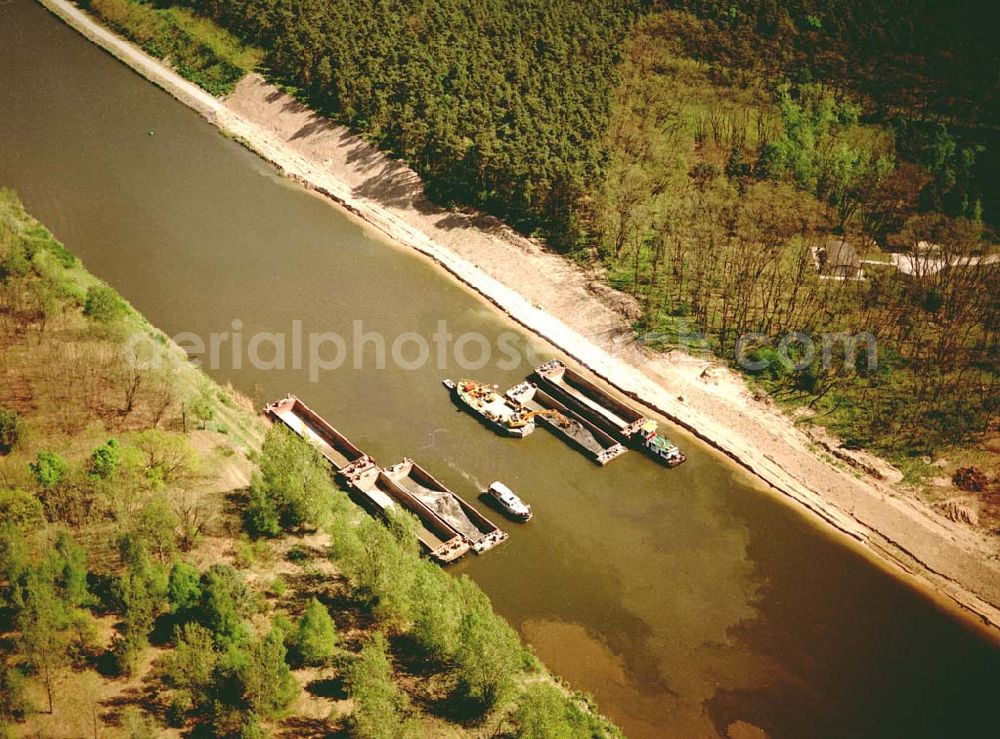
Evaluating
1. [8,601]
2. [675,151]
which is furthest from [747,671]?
[675,151]

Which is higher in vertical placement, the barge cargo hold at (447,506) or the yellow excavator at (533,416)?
the yellow excavator at (533,416)

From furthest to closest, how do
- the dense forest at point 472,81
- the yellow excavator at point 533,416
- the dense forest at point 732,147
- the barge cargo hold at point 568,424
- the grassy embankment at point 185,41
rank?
1. the grassy embankment at point 185,41
2. the dense forest at point 472,81
3. the dense forest at point 732,147
4. the yellow excavator at point 533,416
5. the barge cargo hold at point 568,424

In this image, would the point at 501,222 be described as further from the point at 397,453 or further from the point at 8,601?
the point at 8,601

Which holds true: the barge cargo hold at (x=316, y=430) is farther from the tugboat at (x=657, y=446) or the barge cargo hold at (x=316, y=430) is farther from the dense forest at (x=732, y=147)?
the dense forest at (x=732, y=147)

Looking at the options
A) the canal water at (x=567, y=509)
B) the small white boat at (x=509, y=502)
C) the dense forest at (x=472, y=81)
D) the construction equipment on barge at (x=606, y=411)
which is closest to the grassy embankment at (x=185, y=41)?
the dense forest at (x=472, y=81)

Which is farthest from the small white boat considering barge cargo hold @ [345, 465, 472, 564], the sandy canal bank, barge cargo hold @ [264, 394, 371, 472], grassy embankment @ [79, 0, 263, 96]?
grassy embankment @ [79, 0, 263, 96]

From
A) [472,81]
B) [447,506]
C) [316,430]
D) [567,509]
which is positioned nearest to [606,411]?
[567,509]
